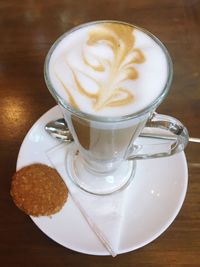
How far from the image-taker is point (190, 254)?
720mm

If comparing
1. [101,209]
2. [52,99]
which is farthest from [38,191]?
Answer: [52,99]

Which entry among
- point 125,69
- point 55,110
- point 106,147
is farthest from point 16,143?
point 125,69

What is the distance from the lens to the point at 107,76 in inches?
24.9

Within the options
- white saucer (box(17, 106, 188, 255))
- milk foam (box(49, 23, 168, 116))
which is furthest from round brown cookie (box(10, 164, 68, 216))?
milk foam (box(49, 23, 168, 116))

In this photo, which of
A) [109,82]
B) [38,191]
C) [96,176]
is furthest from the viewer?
[96,176]

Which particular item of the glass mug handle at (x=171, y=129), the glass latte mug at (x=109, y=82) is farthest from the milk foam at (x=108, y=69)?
the glass mug handle at (x=171, y=129)

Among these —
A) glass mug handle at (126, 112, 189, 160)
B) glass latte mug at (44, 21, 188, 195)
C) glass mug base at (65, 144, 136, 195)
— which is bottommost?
glass mug base at (65, 144, 136, 195)

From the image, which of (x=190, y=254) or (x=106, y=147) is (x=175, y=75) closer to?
(x=106, y=147)

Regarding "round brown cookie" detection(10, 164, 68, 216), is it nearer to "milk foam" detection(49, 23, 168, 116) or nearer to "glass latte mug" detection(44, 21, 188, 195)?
"glass latte mug" detection(44, 21, 188, 195)

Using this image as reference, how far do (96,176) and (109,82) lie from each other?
30 cm

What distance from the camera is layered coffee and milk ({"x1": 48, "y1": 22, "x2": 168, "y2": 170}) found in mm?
602

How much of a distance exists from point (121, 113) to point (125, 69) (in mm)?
91

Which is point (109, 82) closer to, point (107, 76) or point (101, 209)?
point (107, 76)

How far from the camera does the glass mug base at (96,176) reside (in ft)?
2.68
